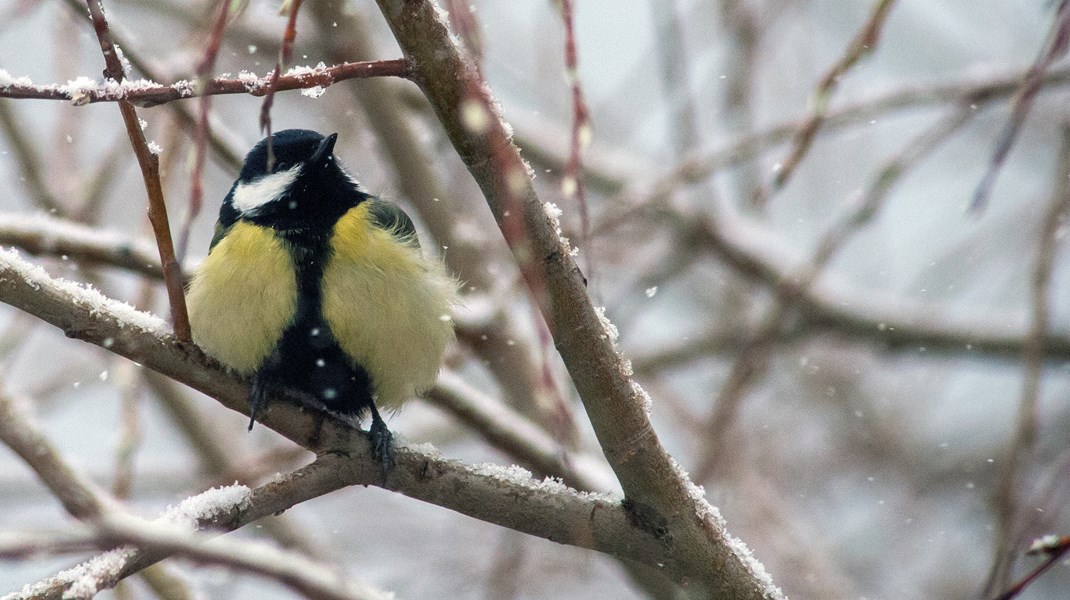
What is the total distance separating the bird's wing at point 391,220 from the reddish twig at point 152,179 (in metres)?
0.89

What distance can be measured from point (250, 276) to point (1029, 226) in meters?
4.86

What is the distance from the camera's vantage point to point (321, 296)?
106 inches

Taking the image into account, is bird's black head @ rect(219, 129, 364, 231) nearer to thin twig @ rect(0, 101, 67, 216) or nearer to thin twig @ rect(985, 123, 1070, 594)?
thin twig @ rect(0, 101, 67, 216)

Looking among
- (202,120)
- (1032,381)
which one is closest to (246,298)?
(202,120)

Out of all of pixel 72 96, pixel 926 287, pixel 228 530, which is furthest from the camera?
pixel 926 287

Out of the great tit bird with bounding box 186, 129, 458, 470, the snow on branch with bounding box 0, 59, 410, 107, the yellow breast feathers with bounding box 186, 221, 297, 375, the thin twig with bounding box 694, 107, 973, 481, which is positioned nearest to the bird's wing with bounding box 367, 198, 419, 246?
the great tit bird with bounding box 186, 129, 458, 470

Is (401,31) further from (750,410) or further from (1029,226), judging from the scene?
(750,410)

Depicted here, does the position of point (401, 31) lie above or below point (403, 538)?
below

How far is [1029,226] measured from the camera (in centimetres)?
593

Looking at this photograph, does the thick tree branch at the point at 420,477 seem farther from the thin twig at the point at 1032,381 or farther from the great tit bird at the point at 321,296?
the thin twig at the point at 1032,381

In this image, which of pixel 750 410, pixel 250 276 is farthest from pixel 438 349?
pixel 750 410

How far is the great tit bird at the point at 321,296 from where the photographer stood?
2.64 m

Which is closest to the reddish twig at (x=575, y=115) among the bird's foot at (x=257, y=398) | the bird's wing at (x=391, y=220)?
the bird's foot at (x=257, y=398)

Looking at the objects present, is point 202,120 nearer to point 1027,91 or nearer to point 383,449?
point 383,449
